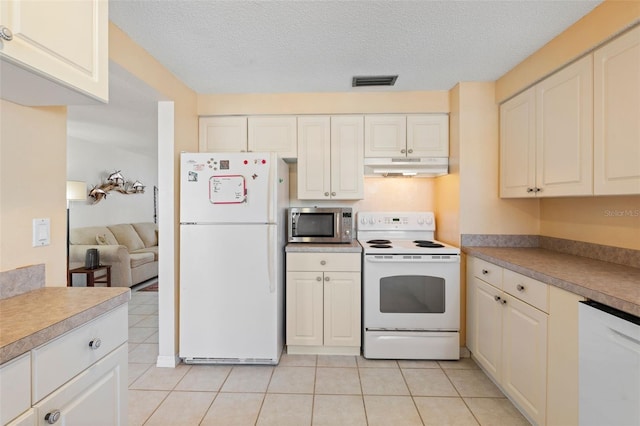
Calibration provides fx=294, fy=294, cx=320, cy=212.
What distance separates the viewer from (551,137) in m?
1.89

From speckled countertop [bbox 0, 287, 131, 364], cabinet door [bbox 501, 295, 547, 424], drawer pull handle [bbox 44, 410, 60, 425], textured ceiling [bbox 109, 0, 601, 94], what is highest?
textured ceiling [bbox 109, 0, 601, 94]

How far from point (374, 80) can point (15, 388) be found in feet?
8.47

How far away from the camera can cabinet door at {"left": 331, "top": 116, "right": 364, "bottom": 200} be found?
2.69 m

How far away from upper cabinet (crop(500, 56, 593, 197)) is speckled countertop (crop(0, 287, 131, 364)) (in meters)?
2.40

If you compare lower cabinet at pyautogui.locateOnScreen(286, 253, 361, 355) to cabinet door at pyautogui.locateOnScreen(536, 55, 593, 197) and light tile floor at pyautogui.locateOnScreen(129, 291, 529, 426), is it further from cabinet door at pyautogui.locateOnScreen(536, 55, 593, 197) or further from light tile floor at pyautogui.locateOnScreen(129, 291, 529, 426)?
cabinet door at pyautogui.locateOnScreen(536, 55, 593, 197)

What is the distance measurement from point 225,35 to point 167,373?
2.42 m

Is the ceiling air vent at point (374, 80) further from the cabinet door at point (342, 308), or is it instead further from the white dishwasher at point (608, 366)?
the white dishwasher at point (608, 366)

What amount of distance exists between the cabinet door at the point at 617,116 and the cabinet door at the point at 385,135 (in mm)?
1314

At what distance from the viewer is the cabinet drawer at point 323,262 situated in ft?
8.00

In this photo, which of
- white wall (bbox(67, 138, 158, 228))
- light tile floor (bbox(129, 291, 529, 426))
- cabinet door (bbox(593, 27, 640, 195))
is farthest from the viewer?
white wall (bbox(67, 138, 158, 228))

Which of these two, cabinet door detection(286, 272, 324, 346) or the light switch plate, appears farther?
cabinet door detection(286, 272, 324, 346)

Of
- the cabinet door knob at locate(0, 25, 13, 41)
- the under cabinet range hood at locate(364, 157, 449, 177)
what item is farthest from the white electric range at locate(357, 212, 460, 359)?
the cabinet door knob at locate(0, 25, 13, 41)

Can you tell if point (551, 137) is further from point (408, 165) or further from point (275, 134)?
point (275, 134)

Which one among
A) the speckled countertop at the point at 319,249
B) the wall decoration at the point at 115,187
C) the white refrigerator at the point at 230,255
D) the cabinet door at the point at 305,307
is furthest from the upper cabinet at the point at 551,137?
the wall decoration at the point at 115,187
